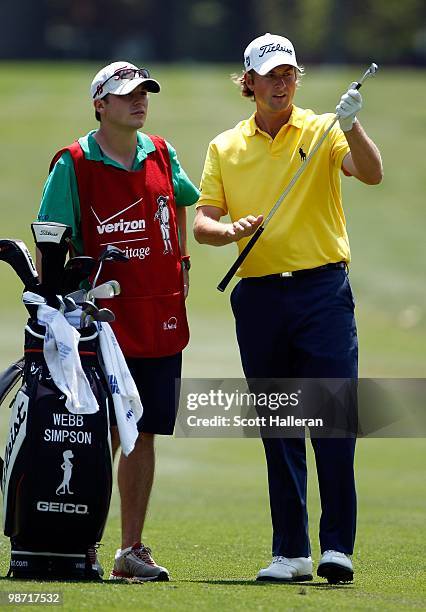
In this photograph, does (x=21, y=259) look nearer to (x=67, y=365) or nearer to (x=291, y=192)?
(x=67, y=365)

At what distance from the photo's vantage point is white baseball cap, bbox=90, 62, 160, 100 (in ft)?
19.1

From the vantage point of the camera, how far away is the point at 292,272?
5.75 m

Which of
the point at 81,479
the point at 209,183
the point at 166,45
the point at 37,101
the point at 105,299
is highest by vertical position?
the point at 166,45

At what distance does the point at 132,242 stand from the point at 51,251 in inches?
17.1

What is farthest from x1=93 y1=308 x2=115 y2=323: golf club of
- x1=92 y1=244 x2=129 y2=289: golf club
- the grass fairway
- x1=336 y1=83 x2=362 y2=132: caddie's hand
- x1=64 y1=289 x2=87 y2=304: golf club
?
x1=336 y1=83 x2=362 y2=132: caddie's hand

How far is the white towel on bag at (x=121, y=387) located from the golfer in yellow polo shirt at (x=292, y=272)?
637 mm

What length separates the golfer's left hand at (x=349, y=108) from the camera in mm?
5461

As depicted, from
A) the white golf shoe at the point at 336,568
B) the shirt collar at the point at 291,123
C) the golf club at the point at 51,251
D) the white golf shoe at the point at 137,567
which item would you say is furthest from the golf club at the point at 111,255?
the white golf shoe at the point at 336,568

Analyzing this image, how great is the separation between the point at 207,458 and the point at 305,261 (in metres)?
5.39

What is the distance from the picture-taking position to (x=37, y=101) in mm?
37562

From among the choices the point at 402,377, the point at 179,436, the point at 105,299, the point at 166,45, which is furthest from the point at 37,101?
the point at 166,45

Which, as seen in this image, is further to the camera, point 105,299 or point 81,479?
point 105,299

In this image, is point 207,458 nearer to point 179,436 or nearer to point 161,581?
point 179,436

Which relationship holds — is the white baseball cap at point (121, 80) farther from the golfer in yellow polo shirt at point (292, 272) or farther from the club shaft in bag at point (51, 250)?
the club shaft in bag at point (51, 250)
